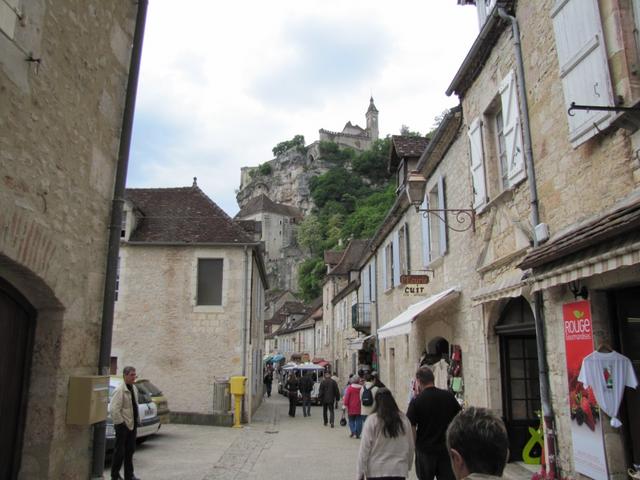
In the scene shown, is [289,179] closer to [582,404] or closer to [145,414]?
[145,414]

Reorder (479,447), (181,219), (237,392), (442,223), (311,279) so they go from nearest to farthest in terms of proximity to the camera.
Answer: (479,447), (442,223), (237,392), (181,219), (311,279)

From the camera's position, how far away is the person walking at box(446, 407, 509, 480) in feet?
6.42

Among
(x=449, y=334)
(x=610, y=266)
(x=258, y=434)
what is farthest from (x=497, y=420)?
(x=258, y=434)

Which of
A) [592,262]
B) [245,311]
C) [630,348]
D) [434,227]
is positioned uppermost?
[434,227]

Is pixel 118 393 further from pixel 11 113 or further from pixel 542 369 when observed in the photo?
pixel 542 369

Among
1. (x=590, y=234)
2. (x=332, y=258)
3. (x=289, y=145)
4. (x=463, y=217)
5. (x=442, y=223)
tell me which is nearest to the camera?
(x=590, y=234)

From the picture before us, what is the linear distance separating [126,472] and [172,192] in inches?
523

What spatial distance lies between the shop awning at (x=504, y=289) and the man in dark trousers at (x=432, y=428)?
1797 millimetres

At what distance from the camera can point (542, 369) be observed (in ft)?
18.9

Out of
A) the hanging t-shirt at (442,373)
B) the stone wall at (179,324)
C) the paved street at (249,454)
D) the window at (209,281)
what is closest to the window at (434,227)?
the hanging t-shirt at (442,373)

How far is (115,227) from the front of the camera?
5363 millimetres

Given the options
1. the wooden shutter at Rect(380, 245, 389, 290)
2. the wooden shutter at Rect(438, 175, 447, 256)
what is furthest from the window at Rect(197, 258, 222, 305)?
the wooden shutter at Rect(438, 175, 447, 256)

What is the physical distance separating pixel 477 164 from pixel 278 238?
81.6m

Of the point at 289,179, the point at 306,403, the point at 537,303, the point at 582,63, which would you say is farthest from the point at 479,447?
the point at 289,179
